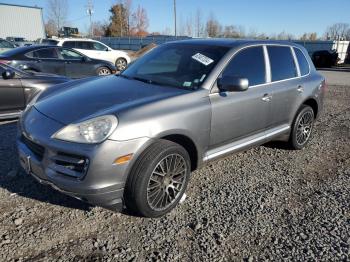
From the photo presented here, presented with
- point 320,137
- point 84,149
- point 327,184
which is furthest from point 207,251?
point 320,137

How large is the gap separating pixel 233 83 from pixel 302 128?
2.30 m

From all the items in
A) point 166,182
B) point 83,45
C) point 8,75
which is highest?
point 83,45

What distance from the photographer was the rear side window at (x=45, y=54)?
1038cm

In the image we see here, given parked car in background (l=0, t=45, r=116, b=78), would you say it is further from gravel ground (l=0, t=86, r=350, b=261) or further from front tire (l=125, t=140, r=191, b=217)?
front tire (l=125, t=140, r=191, b=217)

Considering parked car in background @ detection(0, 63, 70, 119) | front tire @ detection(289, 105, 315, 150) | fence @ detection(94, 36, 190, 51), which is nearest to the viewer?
front tire @ detection(289, 105, 315, 150)

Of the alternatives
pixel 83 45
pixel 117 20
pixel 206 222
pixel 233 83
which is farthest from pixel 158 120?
pixel 117 20

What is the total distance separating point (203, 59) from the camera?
3961 millimetres

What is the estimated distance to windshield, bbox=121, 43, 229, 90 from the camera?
380 centimetres

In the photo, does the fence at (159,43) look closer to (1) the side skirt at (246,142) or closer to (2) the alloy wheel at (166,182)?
(1) the side skirt at (246,142)

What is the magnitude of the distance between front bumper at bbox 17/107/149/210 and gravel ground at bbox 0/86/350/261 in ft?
1.25

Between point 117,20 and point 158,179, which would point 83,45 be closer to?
point 158,179

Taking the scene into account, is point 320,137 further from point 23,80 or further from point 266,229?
point 23,80

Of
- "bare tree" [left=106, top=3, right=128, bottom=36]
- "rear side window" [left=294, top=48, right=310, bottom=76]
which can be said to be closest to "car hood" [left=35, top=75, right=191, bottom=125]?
"rear side window" [left=294, top=48, right=310, bottom=76]

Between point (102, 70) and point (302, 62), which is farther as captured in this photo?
point (102, 70)
